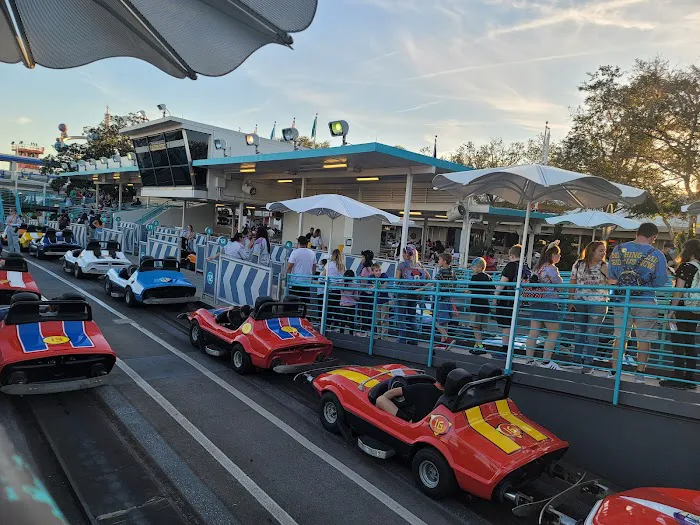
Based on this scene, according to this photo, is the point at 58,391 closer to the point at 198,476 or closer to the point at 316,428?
the point at 198,476

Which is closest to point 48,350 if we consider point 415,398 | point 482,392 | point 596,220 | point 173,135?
point 415,398

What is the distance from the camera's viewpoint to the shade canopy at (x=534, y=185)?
5.31m

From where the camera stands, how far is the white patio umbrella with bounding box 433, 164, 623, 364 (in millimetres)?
5316

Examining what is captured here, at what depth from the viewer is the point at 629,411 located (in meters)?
4.85

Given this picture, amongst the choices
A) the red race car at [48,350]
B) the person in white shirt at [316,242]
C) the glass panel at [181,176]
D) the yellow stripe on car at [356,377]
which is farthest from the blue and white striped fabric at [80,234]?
the yellow stripe on car at [356,377]

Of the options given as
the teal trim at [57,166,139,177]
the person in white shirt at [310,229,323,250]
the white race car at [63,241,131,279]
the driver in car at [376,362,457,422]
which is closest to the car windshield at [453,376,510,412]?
the driver in car at [376,362,457,422]

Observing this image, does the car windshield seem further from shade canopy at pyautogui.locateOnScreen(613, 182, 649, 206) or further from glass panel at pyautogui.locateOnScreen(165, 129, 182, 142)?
glass panel at pyautogui.locateOnScreen(165, 129, 182, 142)

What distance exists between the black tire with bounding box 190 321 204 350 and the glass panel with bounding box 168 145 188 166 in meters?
18.6

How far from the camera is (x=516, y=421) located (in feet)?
14.9

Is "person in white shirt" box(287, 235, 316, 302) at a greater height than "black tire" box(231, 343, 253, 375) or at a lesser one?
greater

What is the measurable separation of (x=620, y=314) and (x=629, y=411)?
111 centimetres

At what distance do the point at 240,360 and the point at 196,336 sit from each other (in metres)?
1.61

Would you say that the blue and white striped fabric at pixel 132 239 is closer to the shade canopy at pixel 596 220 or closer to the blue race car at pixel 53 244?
the blue race car at pixel 53 244

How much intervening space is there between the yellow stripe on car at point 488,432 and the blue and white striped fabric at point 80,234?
20753 millimetres
